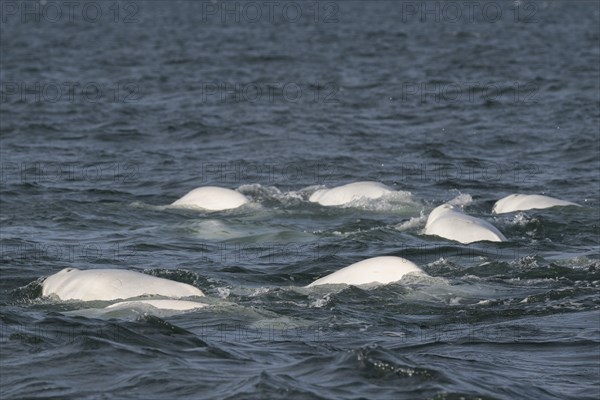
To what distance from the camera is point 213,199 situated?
67.9ft

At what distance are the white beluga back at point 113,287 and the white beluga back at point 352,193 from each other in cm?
729

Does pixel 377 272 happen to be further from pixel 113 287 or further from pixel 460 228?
pixel 460 228

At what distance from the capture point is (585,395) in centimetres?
1055

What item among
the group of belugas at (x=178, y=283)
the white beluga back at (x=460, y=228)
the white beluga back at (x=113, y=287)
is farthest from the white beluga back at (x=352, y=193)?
the white beluga back at (x=113, y=287)

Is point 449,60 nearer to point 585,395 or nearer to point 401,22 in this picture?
point 401,22

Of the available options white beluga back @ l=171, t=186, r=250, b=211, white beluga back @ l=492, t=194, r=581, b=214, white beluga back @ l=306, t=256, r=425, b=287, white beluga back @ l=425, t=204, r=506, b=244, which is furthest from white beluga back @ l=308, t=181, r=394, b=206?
white beluga back @ l=306, t=256, r=425, b=287

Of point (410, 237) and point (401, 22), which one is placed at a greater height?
point (401, 22)

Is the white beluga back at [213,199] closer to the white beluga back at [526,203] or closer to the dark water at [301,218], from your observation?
the dark water at [301,218]

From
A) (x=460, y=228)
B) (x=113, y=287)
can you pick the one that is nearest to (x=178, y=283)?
(x=113, y=287)

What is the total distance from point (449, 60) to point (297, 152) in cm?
2095

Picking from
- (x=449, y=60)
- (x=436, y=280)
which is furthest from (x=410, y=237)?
(x=449, y=60)

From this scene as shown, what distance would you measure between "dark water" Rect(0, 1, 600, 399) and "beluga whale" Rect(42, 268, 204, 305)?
32 centimetres

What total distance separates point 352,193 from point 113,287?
7.84 m

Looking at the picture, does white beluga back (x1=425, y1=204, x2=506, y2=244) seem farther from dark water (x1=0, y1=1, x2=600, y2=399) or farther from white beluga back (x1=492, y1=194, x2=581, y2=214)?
white beluga back (x1=492, y1=194, x2=581, y2=214)
